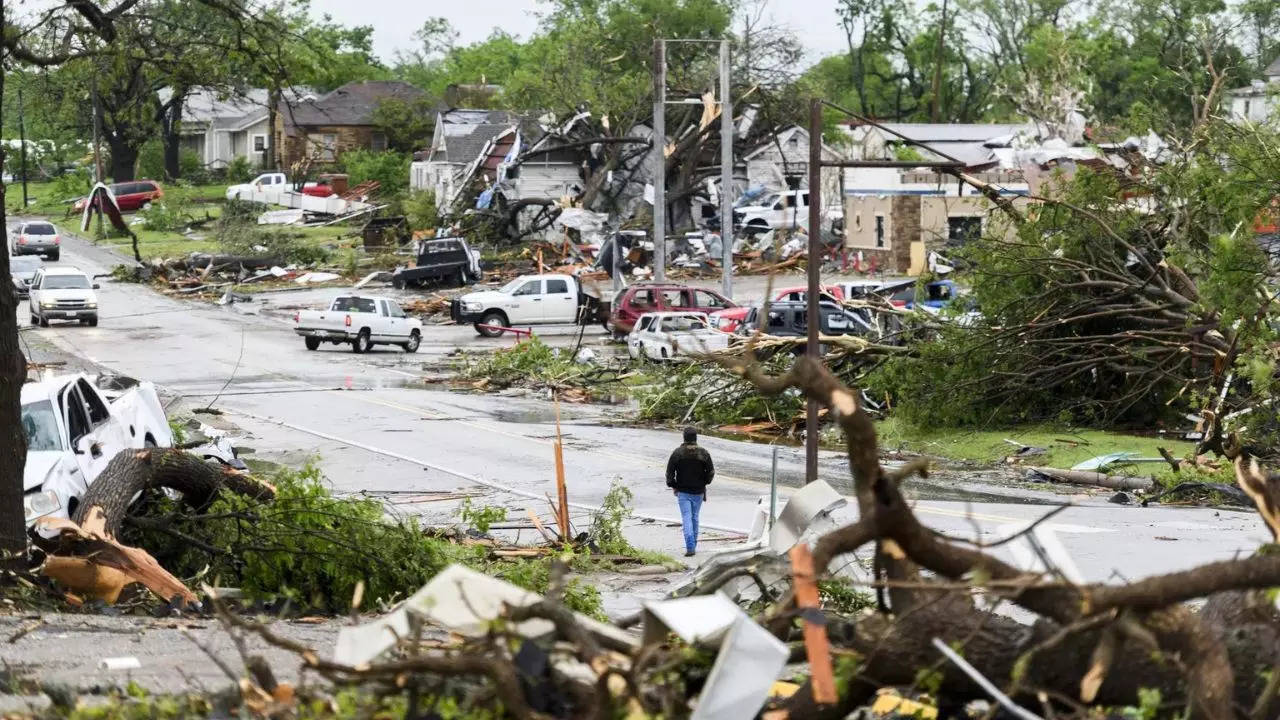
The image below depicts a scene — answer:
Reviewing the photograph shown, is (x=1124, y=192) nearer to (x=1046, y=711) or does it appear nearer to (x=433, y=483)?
(x=433, y=483)

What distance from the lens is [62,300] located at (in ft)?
140

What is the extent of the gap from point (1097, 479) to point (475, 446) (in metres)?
8.62

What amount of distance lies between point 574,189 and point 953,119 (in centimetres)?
4382

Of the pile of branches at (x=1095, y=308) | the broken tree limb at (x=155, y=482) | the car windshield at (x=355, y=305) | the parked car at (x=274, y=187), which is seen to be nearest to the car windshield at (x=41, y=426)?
the broken tree limb at (x=155, y=482)

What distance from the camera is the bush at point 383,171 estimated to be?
266 feet

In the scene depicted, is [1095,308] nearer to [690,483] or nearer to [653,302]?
[690,483]

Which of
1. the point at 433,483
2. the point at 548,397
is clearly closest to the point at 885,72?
the point at 548,397

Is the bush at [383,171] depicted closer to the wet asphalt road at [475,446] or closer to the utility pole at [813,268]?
the wet asphalt road at [475,446]

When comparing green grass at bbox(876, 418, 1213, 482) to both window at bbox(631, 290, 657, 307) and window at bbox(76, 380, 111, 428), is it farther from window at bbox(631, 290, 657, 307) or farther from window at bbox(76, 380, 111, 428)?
window at bbox(631, 290, 657, 307)

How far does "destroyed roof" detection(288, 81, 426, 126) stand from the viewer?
303 feet

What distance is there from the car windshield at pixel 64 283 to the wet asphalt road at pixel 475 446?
122 cm

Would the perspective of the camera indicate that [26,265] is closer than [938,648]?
No

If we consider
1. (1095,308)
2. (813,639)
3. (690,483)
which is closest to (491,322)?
(1095,308)

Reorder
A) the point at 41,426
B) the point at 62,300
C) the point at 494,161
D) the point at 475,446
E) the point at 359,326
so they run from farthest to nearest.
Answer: the point at 494,161 < the point at 62,300 < the point at 359,326 < the point at 475,446 < the point at 41,426
